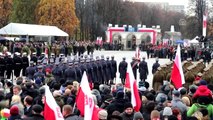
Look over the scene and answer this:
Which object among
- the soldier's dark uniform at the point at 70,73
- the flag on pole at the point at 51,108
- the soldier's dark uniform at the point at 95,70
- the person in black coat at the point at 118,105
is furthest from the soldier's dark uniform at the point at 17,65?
the flag on pole at the point at 51,108

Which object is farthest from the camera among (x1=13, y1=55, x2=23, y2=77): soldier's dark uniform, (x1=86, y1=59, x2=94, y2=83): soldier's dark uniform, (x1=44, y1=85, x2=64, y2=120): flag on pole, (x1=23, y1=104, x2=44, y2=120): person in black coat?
(x1=13, y1=55, x2=23, y2=77): soldier's dark uniform

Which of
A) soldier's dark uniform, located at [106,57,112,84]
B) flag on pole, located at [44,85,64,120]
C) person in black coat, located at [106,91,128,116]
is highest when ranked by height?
flag on pole, located at [44,85,64,120]

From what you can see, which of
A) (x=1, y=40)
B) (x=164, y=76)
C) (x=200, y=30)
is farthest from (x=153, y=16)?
(x=164, y=76)

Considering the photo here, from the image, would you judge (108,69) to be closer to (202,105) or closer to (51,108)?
(202,105)

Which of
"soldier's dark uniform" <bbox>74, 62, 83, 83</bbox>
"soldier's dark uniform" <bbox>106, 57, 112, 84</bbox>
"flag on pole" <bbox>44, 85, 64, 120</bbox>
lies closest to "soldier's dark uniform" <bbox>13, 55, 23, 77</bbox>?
"soldier's dark uniform" <bbox>106, 57, 112, 84</bbox>

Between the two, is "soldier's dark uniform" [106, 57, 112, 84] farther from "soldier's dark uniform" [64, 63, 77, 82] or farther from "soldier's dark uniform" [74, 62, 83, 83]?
"soldier's dark uniform" [64, 63, 77, 82]

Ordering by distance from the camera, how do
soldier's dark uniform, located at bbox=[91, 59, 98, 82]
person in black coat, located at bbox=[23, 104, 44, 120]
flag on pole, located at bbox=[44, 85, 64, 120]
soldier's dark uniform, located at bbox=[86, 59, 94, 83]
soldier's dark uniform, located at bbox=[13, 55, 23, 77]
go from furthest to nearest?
soldier's dark uniform, located at bbox=[13, 55, 23, 77]
soldier's dark uniform, located at bbox=[91, 59, 98, 82]
soldier's dark uniform, located at bbox=[86, 59, 94, 83]
person in black coat, located at bbox=[23, 104, 44, 120]
flag on pole, located at bbox=[44, 85, 64, 120]

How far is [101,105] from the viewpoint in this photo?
10.6 m

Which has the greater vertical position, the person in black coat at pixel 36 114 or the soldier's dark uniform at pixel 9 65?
the person in black coat at pixel 36 114

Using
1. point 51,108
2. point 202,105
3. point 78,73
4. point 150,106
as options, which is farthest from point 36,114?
point 78,73

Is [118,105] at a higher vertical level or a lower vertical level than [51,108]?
lower

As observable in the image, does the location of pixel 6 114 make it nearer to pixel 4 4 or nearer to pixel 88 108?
pixel 88 108

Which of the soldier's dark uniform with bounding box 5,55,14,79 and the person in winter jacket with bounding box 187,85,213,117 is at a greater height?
the person in winter jacket with bounding box 187,85,213,117

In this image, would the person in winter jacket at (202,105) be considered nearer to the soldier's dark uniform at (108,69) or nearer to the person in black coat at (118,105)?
the person in black coat at (118,105)
